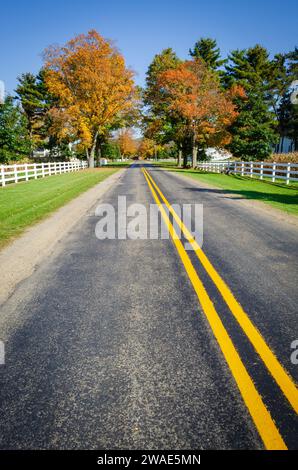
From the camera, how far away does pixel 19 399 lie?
7.72 feet

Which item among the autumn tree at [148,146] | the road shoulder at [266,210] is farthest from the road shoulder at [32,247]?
the autumn tree at [148,146]

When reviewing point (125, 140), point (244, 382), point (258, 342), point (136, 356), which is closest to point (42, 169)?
point (136, 356)

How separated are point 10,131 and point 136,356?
33.1 m

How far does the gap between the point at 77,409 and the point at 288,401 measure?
1604 mm

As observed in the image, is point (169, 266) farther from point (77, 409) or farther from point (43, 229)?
point (43, 229)

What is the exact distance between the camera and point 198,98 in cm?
3650

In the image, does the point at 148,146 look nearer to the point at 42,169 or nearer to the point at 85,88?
the point at 85,88

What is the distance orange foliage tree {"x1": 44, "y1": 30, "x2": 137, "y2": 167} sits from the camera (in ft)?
122

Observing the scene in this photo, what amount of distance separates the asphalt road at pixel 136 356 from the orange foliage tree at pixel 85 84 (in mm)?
37147

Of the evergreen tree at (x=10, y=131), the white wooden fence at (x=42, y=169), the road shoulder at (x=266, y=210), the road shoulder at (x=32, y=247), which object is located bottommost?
the road shoulder at (x=32, y=247)

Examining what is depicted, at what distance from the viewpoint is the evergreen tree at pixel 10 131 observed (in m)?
29.8

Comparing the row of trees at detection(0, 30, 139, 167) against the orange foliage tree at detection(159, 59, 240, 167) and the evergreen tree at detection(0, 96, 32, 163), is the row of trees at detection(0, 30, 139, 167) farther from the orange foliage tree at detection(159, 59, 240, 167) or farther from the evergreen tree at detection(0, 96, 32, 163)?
the orange foliage tree at detection(159, 59, 240, 167)

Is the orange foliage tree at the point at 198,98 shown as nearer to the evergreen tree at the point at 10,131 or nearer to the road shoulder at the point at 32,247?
the evergreen tree at the point at 10,131
